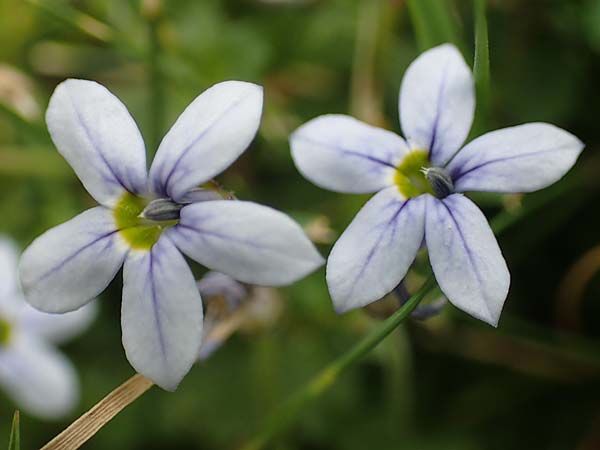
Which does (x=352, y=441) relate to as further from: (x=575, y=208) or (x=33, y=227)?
(x=33, y=227)

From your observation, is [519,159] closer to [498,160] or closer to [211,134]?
[498,160]

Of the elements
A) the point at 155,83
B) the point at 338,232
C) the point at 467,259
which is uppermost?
the point at 467,259

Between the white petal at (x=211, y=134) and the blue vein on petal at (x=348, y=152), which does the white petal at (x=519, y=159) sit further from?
the white petal at (x=211, y=134)

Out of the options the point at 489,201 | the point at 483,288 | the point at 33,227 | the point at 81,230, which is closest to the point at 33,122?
the point at 33,227

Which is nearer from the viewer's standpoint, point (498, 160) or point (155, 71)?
point (498, 160)

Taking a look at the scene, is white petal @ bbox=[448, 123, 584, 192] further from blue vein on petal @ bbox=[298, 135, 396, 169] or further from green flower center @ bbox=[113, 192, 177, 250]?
green flower center @ bbox=[113, 192, 177, 250]

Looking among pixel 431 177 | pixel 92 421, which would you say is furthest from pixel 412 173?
pixel 92 421

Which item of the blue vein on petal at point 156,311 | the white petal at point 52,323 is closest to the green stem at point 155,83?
the white petal at point 52,323
